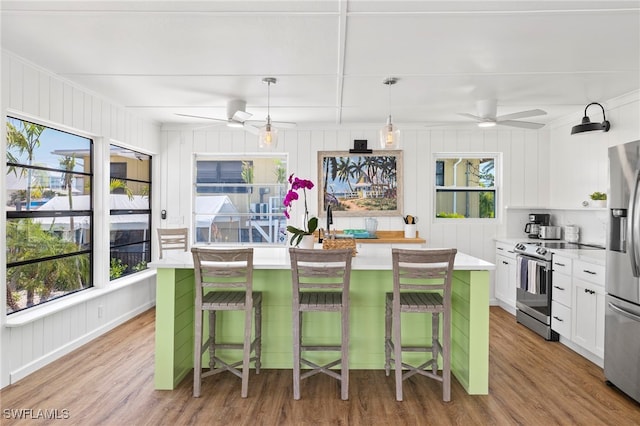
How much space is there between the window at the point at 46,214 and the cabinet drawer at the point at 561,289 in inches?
190

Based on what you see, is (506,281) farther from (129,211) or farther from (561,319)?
(129,211)

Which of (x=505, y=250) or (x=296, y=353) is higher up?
(x=505, y=250)

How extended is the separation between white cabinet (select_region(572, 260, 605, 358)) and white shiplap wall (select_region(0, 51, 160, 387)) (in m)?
4.67

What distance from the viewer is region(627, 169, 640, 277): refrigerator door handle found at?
262 centimetres

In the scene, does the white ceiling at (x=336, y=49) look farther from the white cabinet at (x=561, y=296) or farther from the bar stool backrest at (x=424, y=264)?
the white cabinet at (x=561, y=296)

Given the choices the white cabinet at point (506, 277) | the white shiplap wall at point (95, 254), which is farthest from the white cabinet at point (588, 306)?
the white shiplap wall at point (95, 254)

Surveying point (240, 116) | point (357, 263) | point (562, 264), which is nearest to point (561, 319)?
point (562, 264)

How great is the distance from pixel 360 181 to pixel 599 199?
2.79 metres

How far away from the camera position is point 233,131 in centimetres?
555

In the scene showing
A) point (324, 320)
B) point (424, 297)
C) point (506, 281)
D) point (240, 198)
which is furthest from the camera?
point (240, 198)

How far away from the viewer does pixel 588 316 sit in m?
3.46

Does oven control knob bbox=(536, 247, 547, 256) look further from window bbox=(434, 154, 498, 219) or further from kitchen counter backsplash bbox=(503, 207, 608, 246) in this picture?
window bbox=(434, 154, 498, 219)

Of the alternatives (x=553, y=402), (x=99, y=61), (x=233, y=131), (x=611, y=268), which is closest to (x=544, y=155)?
(x=611, y=268)

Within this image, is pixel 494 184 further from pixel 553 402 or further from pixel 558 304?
pixel 553 402
